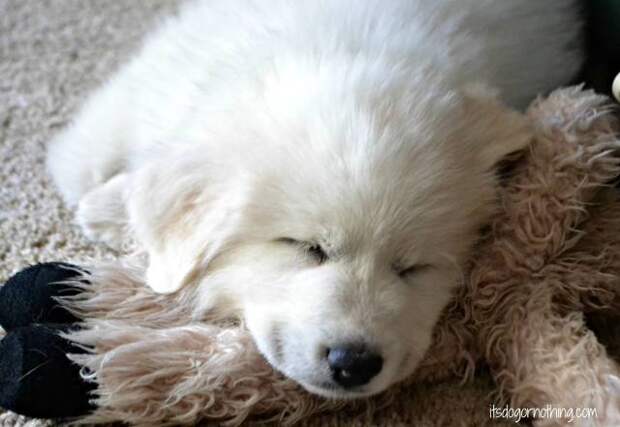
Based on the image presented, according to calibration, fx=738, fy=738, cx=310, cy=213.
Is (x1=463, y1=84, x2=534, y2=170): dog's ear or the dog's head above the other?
(x1=463, y1=84, x2=534, y2=170): dog's ear

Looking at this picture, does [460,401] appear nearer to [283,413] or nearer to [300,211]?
A: [283,413]

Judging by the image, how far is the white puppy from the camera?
4.27 feet

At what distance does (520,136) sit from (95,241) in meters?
1.00

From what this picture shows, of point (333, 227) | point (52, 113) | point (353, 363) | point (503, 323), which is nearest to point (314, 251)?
point (333, 227)

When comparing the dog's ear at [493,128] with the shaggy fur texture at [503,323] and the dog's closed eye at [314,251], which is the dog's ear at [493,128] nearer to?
the shaggy fur texture at [503,323]

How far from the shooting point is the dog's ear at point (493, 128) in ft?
4.90

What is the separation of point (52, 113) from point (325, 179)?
1.23 metres

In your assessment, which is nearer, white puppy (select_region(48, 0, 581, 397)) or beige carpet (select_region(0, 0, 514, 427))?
white puppy (select_region(48, 0, 581, 397))

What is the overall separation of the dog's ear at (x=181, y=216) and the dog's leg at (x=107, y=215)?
0.25m

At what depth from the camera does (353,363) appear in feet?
4.09

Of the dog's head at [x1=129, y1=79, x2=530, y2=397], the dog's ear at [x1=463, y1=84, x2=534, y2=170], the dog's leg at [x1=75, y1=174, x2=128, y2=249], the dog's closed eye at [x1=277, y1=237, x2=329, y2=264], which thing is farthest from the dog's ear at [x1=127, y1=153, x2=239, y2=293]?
the dog's ear at [x1=463, y1=84, x2=534, y2=170]

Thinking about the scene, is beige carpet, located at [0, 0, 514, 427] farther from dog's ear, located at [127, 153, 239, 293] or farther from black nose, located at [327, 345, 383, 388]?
dog's ear, located at [127, 153, 239, 293]

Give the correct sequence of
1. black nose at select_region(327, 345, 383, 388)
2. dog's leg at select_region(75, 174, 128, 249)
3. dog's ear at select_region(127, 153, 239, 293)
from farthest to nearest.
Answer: dog's leg at select_region(75, 174, 128, 249)
dog's ear at select_region(127, 153, 239, 293)
black nose at select_region(327, 345, 383, 388)

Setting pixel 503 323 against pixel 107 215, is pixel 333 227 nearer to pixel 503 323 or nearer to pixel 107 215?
pixel 503 323
